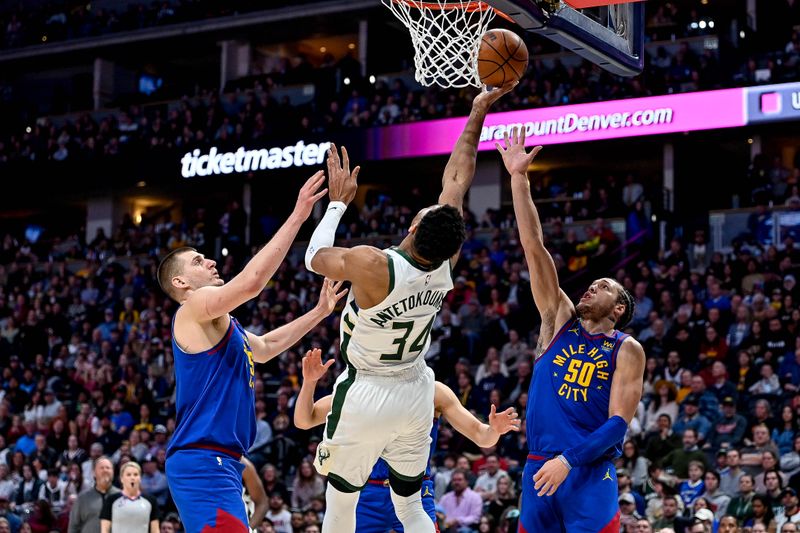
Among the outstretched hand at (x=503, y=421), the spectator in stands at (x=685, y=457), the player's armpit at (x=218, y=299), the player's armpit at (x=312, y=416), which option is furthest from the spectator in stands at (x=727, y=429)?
the player's armpit at (x=218, y=299)

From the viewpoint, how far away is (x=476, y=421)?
662cm

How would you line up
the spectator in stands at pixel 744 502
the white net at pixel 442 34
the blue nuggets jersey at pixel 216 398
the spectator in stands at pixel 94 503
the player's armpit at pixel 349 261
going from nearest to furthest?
the player's armpit at pixel 349 261
the blue nuggets jersey at pixel 216 398
the white net at pixel 442 34
the spectator in stands at pixel 94 503
the spectator in stands at pixel 744 502

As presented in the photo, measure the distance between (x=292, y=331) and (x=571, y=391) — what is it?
1636 mm

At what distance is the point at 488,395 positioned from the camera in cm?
1507

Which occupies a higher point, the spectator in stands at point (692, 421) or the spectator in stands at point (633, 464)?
the spectator in stands at point (692, 421)

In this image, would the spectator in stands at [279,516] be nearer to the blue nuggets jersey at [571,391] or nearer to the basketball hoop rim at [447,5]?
the basketball hoop rim at [447,5]

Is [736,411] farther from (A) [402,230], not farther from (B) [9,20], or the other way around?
(B) [9,20]

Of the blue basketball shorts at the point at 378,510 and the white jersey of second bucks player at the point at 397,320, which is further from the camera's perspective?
the blue basketball shorts at the point at 378,510

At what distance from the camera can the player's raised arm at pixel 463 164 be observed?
586 centimetres

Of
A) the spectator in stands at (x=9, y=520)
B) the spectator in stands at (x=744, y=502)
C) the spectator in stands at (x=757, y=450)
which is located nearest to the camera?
the spectator in stands at (x=744, y=502)

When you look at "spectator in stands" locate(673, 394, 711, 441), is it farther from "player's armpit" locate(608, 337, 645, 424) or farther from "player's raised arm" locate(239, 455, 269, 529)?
"player's armpit" locate(608, 337, 645, 424)

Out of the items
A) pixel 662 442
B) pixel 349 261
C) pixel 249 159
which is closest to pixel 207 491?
pixel 349 261

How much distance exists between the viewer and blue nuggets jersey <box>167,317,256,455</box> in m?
5.65

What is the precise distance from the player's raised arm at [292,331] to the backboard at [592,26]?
1.88 meters
